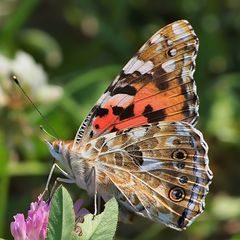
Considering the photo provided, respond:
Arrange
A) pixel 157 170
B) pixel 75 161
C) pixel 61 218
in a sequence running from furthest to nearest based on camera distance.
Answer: pixel 157 170, pixel 75 161, pixel 61 218

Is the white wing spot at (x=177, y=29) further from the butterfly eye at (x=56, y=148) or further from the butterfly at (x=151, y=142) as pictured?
the butterfly eye at (x=56, y=148)

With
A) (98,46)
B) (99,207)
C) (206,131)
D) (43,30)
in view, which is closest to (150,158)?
(99,207)

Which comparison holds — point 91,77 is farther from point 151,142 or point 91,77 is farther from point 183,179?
point 183,179

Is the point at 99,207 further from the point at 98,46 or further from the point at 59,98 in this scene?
the point at 98,46

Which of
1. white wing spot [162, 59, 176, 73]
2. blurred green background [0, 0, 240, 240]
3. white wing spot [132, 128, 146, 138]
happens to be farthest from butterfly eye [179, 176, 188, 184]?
blurred green background [0, 0, 240, 240]

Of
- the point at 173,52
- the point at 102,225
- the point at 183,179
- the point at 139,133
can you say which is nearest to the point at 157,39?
the point at 173,52


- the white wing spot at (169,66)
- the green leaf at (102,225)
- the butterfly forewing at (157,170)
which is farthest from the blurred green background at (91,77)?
the green leaf at (102,225)

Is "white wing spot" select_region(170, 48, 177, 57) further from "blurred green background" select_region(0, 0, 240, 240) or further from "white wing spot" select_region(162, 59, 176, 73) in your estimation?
"blurred green background" select_region(0, 0, 240, 240)

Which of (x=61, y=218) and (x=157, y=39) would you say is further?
(x=157, y=39)
